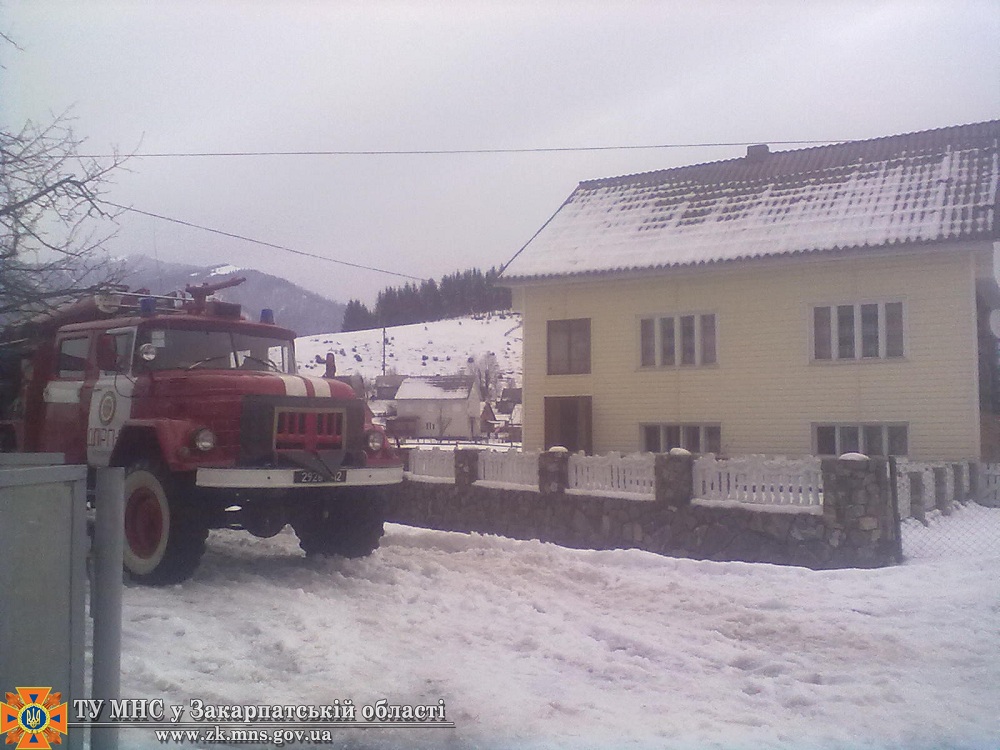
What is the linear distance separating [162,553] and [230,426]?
116 centimetres

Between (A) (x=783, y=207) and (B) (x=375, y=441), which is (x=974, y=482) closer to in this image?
(A) (x=783, y=207)

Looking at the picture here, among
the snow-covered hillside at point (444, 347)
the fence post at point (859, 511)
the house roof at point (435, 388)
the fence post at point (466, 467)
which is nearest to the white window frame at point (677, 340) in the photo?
the fence post at point (466, 467)

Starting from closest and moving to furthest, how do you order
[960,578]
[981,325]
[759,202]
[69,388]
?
[960,578], [69,388], [981,325], [759,202]

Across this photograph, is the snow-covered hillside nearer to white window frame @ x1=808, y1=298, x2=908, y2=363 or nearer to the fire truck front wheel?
white window frame @ x1=808, y1=298, x2=908, y2=363

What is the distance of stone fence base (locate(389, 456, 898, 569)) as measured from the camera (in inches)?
436

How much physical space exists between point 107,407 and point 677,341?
12.9 metres

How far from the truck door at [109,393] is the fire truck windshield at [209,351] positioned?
28 cm

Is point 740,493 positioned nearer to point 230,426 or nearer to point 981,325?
point 230,426

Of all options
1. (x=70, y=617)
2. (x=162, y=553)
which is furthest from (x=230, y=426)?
(x=70, y=617)

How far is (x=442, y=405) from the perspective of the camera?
196 ft

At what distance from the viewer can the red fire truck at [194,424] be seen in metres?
7.35

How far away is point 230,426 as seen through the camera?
7.56 meters

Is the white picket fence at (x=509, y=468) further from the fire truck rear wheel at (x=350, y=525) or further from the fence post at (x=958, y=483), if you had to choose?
the fence post at (x=958, y=483)

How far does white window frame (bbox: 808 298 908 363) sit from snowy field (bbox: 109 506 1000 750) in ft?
28.4
